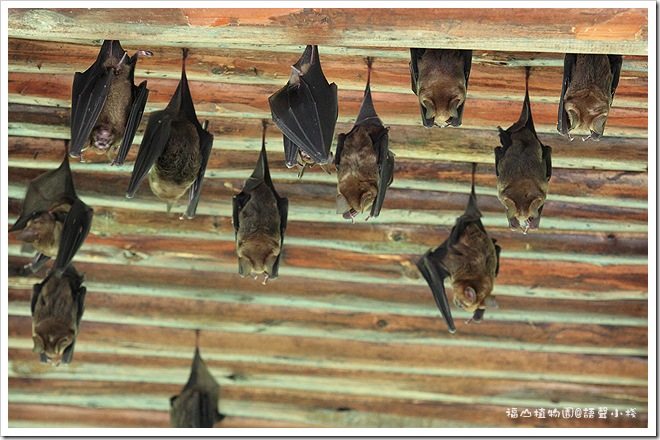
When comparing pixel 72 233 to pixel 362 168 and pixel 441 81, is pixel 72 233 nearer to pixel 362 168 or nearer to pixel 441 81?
pixel 362 168

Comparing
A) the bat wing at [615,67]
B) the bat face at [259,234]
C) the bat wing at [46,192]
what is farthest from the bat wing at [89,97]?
the bat wing at [615,67]

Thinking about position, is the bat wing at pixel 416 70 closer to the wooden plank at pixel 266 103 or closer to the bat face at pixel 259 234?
the wooden plank at pixel 266 103

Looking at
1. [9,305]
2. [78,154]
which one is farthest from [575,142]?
[9,305]

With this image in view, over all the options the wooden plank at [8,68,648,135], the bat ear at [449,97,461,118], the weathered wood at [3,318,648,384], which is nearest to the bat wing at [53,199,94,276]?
the wooden plank at [8,68,648,135]

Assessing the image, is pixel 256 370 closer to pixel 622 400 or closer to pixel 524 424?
pixel 524 424

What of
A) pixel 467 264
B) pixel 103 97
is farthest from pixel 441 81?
pixel 103 97

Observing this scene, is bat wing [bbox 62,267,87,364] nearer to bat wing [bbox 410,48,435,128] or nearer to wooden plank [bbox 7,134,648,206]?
wooden plank [bbox 7,134,648,206]
